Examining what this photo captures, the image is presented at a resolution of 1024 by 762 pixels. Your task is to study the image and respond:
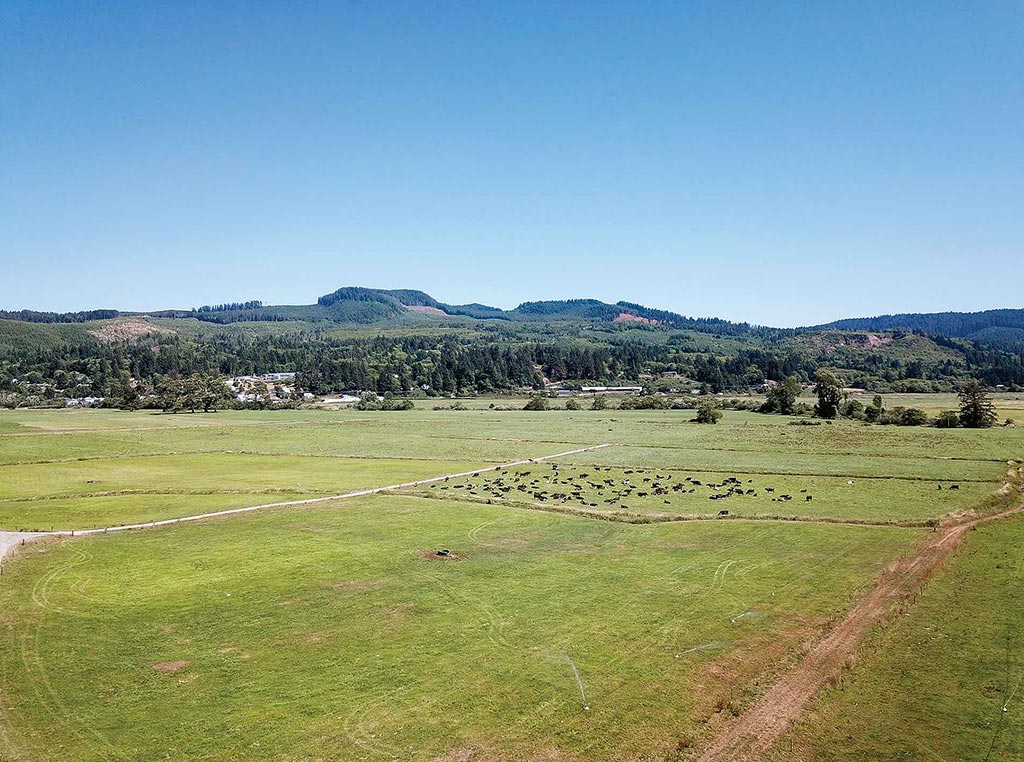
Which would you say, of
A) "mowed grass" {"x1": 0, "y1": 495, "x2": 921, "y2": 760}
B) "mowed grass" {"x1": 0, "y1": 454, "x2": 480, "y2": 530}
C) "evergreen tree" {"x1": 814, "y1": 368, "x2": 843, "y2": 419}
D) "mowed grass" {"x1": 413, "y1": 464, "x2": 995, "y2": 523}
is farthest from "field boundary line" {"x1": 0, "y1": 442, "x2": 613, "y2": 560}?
"evergreen tree" {"x1": 814, "y1": 368, "x2": 843, "y2": 419}

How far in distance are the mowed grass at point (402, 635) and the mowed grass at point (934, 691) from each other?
2943 mm

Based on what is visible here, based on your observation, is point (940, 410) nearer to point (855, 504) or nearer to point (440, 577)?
point (855, 504)

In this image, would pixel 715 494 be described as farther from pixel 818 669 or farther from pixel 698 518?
pixel 818 669

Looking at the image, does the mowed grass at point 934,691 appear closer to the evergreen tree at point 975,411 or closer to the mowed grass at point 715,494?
the mowed grass at point 715,494

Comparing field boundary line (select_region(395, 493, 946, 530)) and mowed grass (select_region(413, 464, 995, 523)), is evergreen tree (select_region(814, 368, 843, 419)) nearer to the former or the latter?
mowed grass (select_region(413, 464, 995, 523))

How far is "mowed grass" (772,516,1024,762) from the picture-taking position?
23172mm

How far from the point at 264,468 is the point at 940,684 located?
75.4 meters

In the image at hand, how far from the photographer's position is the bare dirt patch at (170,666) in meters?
28.2

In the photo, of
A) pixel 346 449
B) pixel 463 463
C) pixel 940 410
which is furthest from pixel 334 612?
pixel 940 410

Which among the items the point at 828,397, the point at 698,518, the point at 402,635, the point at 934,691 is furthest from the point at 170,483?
the point at 828,397

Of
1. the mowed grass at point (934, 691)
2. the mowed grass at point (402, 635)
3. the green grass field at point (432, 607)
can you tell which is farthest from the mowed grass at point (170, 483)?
the mowed grass at point (934, 691)

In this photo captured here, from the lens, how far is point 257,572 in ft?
135

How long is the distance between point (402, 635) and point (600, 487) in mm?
41867

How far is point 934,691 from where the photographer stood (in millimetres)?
26828
